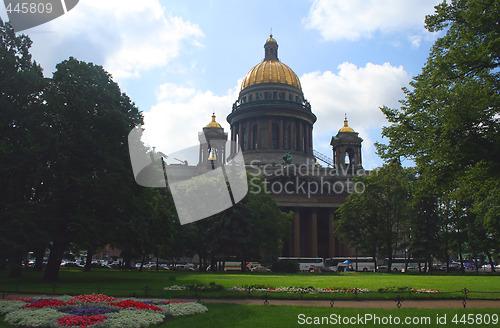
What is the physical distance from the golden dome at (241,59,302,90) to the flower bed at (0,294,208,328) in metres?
75.5

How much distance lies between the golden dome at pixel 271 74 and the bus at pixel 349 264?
3907 centimetres

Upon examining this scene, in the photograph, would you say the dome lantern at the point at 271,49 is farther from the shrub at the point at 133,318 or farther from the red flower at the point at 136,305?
the shrub at the point at 133,318

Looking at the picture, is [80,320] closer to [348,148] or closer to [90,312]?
[90,312]

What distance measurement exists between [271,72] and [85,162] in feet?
218

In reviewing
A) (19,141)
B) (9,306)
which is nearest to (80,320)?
(9,306)

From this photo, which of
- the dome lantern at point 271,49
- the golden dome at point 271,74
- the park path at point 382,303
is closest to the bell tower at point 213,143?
the golden dome at point 271,74

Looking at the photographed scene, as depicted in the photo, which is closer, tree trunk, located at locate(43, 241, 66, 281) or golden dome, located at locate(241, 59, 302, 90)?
tree trunk, located at locate(43, 241, 66, 281)

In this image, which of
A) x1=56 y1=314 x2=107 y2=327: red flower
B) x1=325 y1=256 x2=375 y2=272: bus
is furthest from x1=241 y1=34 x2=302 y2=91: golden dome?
x1=56 y1=314 x2=107 y2=327: red flower

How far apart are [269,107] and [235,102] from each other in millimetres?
11212

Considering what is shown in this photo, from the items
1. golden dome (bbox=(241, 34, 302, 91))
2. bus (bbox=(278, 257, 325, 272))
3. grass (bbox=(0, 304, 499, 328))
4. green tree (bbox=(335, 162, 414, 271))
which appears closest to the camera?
grass (bbox=(0, 304, 499, 328))

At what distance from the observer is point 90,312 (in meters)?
12.5

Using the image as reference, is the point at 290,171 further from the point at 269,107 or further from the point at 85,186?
the point at 85,186

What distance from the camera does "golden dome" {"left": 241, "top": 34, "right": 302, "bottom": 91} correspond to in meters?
87.2

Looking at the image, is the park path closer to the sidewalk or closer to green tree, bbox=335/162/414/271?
the sidewalk
